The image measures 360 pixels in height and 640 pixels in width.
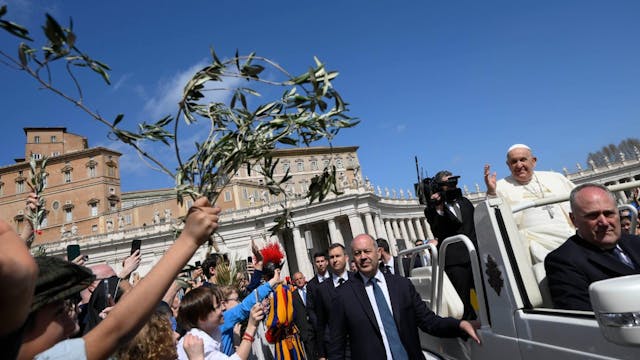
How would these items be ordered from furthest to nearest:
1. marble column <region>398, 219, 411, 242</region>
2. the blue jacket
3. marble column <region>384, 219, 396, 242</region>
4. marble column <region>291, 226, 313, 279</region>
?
marble column <region>398, 219, 411, 242</region> → marble column <region>384, 219, 396, 242</region> → marble column <region>291, 226, 313, 279</region> → the blue jacket

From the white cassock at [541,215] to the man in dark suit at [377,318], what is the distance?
3.27ft

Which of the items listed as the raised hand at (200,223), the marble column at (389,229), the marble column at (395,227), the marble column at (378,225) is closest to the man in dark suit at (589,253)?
the raised hand at (200,223)

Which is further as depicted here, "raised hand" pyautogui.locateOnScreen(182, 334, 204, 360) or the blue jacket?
the blue jacket

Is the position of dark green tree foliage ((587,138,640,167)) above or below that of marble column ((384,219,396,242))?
above

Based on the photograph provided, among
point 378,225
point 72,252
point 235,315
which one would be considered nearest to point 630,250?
Result: point 235,315

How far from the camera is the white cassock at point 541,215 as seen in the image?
350 cm

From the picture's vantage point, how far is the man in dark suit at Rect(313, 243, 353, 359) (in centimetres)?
511

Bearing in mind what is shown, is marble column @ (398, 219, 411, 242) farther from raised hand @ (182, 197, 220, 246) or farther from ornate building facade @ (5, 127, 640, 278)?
raised hand @ (182, 197, 220, 246)

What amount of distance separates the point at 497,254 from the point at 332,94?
1802 mm

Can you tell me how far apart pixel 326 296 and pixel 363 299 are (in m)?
1.57

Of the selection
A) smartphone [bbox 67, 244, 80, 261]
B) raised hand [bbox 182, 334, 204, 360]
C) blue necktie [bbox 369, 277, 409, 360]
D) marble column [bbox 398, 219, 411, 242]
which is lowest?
blue necktie [bbox 369, 277, 409, 360]

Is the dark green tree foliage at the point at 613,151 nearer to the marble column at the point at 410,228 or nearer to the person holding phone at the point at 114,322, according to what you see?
the marble column at the point at 410,228

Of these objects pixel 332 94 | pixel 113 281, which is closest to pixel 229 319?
pixel 113 281

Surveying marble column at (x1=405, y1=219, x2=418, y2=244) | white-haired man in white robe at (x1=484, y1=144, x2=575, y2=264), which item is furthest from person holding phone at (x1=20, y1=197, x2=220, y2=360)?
marble column at (x1=405, y1=219, x2=418, y2=244)
